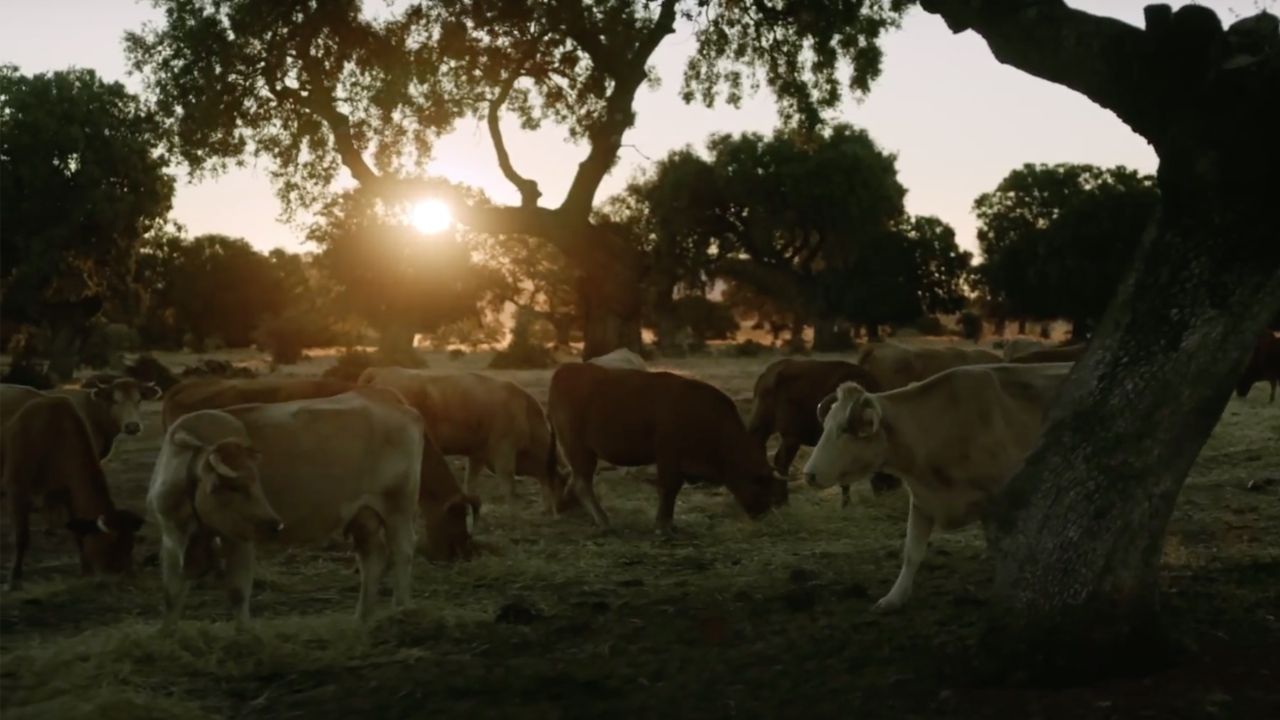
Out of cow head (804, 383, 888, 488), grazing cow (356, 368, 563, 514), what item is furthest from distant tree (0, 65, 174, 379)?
cow head (804, 383, 888, 488)

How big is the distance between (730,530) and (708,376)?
2302 centimetres

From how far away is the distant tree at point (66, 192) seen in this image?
3588cm

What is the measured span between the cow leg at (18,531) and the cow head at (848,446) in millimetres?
6330

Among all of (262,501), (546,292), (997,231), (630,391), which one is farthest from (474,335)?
(262,501)

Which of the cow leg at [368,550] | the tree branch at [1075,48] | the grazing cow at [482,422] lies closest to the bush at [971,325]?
the grazing cow at [482,422]

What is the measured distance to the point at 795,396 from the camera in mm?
15141

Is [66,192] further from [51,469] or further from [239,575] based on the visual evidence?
[239,575]

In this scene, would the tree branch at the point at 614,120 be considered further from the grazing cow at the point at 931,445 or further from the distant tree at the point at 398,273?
the distant tree at the point at 398,273

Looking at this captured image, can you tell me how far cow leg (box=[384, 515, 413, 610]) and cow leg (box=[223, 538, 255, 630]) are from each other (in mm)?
1093

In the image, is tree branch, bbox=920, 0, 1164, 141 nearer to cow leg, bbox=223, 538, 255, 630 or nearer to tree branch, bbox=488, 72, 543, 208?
cow leg, bbox=223, 538, 255, 630

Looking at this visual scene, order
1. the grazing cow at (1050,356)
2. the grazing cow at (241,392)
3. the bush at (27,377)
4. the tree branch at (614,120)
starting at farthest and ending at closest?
1. the bush at (27,377)
2. the tree branch at (614,120)
3. the grazing cow at (1050,356)
4. the grazing cow at (241,392)

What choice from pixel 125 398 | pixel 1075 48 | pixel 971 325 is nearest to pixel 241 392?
pixel 125 398

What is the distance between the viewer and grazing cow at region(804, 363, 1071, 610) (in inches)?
348

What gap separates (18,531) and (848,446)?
6755 millimetres
